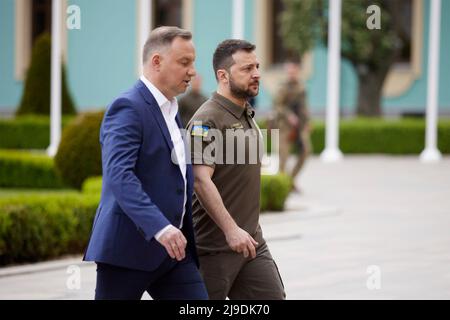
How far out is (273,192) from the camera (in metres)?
12.5

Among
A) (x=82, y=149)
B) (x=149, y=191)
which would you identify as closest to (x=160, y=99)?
(x=149, y=191)

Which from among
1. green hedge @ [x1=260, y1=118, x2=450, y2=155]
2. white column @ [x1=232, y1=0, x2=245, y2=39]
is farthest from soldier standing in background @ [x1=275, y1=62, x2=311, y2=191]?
green hedge @ [x1=260, y1=118, x2=450, y2=155]

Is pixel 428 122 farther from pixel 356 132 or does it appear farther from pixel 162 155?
pixel 162 155

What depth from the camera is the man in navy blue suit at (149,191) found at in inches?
162

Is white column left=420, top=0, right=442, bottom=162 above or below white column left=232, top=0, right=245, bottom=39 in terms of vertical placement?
below

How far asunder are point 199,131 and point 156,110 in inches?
20.9

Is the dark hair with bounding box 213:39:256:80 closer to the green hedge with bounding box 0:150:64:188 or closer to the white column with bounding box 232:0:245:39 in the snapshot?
the green hedge with bounding box 0:150:64:188

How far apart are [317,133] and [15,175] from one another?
965 centimetres

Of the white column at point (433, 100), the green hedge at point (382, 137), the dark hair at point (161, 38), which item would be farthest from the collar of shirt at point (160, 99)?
the green hedge at point (382, 137)

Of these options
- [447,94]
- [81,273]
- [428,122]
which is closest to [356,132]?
[428,122]

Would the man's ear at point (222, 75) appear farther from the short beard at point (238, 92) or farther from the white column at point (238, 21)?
the white column at point (238, 21)

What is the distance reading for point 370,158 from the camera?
23.8 m

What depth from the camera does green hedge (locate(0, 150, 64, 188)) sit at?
16641 millimetres

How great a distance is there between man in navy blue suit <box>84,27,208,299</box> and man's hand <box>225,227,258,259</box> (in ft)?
0.91
